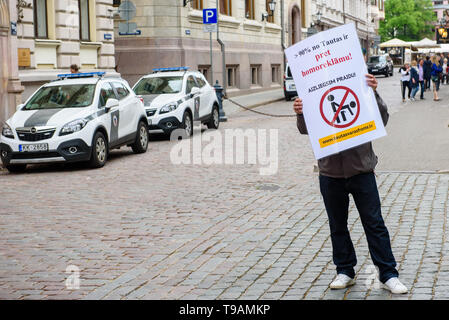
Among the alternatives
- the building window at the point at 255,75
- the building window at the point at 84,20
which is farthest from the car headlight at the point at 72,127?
the building window at the point at 255,75

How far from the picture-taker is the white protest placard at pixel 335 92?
555cm

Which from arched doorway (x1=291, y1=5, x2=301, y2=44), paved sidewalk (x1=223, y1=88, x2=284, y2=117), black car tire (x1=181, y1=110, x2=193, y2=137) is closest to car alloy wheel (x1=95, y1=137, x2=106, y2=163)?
black car tire (x1=181, y1=110, x2=193, y2=137)

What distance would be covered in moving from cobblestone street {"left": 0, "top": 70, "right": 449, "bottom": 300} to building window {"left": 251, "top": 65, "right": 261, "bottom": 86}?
27.1 meters

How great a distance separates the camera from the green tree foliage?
10694 cm

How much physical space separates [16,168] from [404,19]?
98617mm

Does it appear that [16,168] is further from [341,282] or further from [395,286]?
[395,286]

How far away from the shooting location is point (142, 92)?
1989cm

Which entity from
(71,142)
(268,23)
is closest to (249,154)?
(71,142)

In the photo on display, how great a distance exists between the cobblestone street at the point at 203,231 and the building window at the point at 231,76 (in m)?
23.0

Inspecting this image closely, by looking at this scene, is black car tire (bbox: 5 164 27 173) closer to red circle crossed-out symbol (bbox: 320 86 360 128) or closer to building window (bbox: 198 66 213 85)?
red circle crossed-out symbol (bbox: 320 86 360 128)

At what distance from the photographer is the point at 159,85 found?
1994 cm

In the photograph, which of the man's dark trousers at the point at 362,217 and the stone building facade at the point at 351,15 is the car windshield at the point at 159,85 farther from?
the stone building facade at the point at 351,15

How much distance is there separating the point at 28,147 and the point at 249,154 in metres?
4.23
